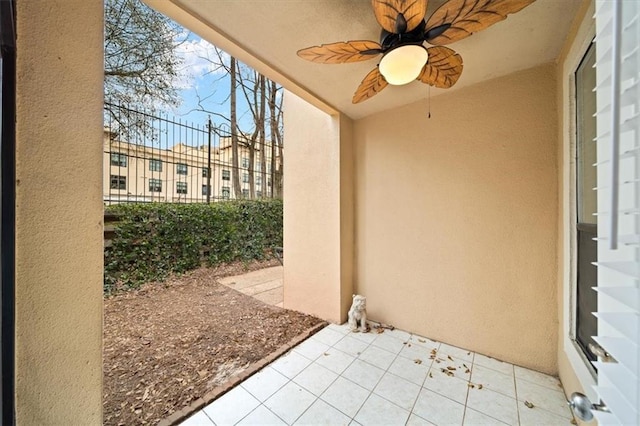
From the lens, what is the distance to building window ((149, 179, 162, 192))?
4707 mm

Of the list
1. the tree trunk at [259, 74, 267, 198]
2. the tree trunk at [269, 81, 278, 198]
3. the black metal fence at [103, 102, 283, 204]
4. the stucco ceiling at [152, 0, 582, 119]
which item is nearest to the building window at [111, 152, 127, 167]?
the black metal fence at [103, 102, 283, 204]

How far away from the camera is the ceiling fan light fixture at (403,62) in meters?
1.31

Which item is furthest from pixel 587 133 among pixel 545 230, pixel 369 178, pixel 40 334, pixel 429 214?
pixel 40 334

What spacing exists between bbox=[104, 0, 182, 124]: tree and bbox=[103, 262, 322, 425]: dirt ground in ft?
10.6

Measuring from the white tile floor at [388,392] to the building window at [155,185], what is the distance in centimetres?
433

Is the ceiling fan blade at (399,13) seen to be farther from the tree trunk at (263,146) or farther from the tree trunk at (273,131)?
the tree trunk at (273,131)

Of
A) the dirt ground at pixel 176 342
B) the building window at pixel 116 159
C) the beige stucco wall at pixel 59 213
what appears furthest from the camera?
the building window at pixel 116 159

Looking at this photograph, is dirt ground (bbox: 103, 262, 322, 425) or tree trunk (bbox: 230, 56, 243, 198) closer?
dirt ground (bbox: 103, 262, 322, 425)

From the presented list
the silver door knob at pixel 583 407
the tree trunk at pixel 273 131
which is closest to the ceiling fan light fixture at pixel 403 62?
the silver door knob at pixel 583 407

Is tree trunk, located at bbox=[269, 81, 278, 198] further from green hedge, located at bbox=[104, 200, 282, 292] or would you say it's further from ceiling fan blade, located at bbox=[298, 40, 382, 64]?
ceiling fan blade, located at bbox=[298, 40, 382, 64]

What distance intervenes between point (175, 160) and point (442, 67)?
5256 mm

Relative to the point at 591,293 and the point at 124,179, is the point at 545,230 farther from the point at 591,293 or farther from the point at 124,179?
the point at 124,179

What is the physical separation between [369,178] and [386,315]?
167cm

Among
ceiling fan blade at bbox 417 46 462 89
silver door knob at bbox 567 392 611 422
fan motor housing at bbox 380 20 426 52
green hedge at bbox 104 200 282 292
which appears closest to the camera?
silver door knob at bbox 567 392 611 422
